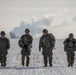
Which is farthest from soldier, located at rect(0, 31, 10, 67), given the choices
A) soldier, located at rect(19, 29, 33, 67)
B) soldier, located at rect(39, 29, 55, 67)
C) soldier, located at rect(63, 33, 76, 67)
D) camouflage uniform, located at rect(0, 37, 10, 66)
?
soldier, located at rect(63, 33, 76, 67)

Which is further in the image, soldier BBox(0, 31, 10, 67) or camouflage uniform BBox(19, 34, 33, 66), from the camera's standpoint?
soldier BBox(0, 31, 10, 67)

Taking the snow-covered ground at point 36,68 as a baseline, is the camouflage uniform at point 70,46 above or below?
above

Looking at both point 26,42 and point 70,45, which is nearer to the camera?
point 26,42

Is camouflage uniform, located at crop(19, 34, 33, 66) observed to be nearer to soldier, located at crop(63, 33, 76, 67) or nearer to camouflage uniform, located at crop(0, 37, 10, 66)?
camouflage uniform, located at crop(0, 37, 10, 66)

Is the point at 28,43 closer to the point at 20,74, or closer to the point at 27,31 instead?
the point at 27,31

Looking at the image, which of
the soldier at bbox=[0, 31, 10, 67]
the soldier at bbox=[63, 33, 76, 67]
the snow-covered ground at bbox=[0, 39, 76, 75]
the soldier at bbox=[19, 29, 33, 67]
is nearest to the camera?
the snow-covered ground at bbox=[0, 39, 76, 75]

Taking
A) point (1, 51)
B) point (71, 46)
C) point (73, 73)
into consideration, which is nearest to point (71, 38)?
point (71, 46)

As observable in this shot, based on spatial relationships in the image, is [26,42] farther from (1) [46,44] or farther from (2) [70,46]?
(2) [70,46]

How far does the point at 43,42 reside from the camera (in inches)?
846

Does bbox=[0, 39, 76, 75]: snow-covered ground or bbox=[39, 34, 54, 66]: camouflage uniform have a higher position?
bbox=[39, 34, 54, 66]: camouflage uniform

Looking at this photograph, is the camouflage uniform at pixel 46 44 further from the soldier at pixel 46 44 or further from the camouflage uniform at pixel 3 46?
the camouflage uniform at pixel 3 46

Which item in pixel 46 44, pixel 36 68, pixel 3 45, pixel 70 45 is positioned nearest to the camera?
pixel 36 68

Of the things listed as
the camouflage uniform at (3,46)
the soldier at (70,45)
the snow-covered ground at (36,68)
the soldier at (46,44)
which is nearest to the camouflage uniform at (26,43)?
the soldier at (46,44)

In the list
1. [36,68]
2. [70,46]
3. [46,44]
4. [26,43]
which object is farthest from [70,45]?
[36,68]
